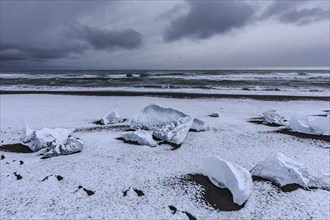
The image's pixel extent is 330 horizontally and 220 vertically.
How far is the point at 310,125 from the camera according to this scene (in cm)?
879

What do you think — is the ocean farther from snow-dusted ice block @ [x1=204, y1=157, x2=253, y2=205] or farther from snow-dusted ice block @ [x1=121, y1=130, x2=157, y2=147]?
snow-dusted ice block @ [x1=204, y1=157, x2=253, y2=205]

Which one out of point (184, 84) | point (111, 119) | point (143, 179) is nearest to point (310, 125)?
point (143, 179)

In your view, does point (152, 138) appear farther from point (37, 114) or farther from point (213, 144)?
point (37, 114)

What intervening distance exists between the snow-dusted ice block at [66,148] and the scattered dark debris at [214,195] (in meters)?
3.35

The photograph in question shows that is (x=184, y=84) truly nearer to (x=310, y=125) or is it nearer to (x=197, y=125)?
(x=197, y=125)

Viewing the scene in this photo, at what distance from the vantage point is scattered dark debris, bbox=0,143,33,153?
7.00m

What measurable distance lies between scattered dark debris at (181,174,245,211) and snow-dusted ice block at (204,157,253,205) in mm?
92

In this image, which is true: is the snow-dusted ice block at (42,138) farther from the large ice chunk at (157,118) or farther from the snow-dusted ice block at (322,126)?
the snow-dusted ice block at (322,126)

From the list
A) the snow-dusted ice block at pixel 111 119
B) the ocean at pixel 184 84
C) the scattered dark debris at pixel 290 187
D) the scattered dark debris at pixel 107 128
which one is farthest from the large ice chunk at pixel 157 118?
the ocean at pixel 184 84

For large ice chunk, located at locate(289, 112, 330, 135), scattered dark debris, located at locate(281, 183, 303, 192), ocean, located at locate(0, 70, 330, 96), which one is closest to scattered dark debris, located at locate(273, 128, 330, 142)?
large ice chunk, located at locate(289, 112, 330, 135)

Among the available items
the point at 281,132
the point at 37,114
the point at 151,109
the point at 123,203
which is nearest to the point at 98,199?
the point at 123,203

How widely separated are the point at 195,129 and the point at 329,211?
517cm

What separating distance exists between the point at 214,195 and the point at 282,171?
5.68ft

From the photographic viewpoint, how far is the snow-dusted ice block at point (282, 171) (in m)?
5.11
